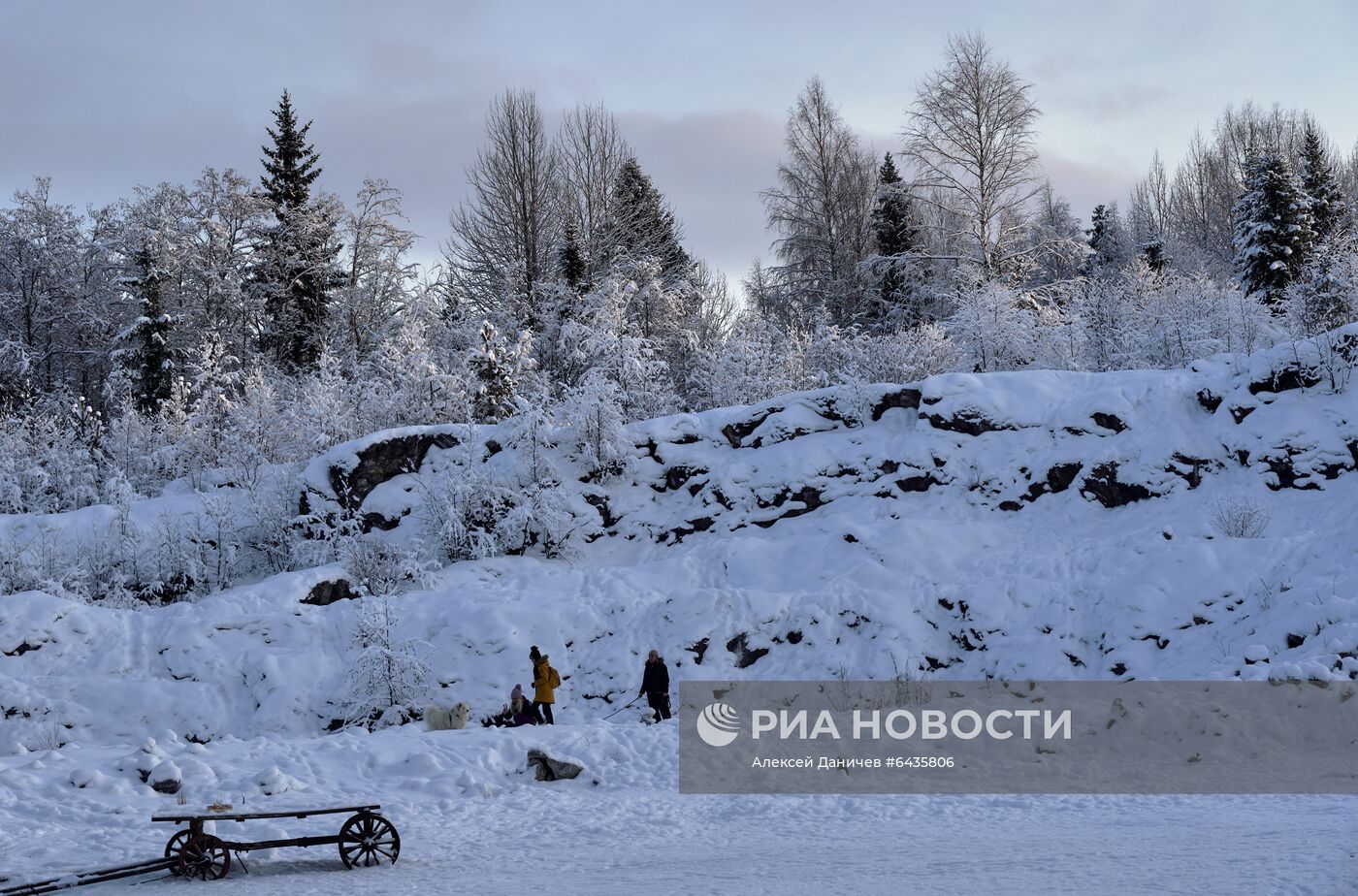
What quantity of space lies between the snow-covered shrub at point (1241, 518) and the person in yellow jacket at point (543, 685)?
10.2m

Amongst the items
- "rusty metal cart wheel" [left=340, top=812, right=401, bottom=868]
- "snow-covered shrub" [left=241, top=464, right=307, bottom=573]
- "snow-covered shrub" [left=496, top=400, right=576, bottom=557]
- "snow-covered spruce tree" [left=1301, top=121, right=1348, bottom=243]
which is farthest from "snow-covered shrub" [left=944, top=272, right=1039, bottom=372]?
"snow-covered spruce tree" [left=1301, top=121, right=1348, bottom=243]

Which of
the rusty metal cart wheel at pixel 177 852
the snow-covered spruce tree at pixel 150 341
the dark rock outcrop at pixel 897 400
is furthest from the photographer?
the snow-covered spruce tree at pixel 150 341

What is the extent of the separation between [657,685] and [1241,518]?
29.9 ft

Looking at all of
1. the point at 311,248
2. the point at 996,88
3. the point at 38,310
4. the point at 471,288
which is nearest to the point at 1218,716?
the point at 996,88

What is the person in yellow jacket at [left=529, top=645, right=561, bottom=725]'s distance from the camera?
1319 cm

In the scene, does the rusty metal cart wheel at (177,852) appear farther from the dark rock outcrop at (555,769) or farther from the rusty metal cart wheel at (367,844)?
the dark rock outcrop at (555,769)

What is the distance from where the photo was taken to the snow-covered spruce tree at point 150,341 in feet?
99.8

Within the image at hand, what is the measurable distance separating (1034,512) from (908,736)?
22.9 feet

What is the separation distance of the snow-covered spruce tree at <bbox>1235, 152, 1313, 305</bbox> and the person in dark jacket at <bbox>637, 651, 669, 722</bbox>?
25844 mm

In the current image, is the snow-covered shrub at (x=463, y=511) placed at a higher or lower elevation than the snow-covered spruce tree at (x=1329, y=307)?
lower

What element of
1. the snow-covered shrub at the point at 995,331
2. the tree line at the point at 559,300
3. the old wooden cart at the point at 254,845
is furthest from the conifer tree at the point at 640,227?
the old wooden cart at the point at 254,845

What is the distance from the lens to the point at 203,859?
716 centimetres

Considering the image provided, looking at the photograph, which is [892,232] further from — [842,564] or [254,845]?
[254,845]

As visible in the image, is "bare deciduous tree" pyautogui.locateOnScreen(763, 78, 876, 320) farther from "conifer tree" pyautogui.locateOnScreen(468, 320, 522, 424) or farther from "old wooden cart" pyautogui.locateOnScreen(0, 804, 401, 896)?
"old wooden cart" pyautogui.locateOnScreen(0, 804, 401, 896)
